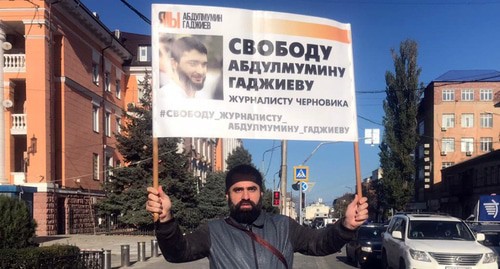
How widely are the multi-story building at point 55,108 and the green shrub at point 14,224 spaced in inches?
675

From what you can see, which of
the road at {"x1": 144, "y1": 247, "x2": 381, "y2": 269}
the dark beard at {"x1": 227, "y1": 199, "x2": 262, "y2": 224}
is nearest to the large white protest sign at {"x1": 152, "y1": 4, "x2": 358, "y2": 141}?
the dark beard at {"x1": 227, "y1": 199, "x2": 262, "y2": 224}

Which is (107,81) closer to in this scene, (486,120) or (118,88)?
(118,88)

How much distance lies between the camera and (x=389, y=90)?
2132 inches

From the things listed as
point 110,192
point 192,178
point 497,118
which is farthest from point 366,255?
point 497,118

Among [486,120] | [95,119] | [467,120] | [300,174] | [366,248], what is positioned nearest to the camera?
[366,248]

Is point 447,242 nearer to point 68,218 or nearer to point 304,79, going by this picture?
point 304,79

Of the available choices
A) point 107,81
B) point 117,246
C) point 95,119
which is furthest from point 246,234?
point 107,81

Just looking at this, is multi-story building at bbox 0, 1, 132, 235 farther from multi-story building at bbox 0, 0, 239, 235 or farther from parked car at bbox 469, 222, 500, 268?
parked car at bbox 469, 222, 500, 268

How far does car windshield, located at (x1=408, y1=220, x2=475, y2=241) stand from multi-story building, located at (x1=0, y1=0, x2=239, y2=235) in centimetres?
1967

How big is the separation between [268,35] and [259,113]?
62 centimetres

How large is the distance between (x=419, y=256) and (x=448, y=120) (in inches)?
2393

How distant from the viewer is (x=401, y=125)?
55062mm

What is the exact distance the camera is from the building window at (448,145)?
2783 inches

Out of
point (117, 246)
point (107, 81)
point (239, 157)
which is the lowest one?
point (117, 246)
